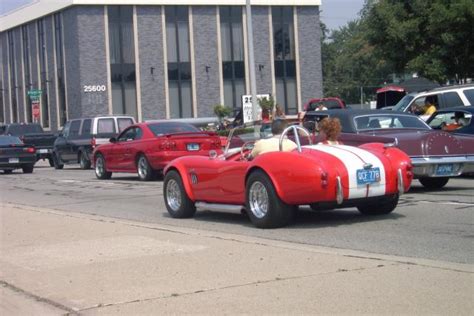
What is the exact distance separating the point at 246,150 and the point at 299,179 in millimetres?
1735

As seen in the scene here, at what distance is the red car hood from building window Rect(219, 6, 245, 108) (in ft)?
134

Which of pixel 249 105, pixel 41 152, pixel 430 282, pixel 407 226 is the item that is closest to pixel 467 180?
pixel 407 226

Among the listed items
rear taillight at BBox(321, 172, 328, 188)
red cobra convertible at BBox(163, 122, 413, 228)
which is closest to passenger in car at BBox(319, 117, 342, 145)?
red cobra convertible at BBox(163, 122, 413, 228)

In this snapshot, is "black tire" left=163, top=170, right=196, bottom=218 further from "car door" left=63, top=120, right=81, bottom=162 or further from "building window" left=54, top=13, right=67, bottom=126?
"building window" left=54, top=13, right=67, bottom=126

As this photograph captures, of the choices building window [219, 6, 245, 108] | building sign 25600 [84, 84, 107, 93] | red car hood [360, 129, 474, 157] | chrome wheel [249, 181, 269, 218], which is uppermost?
building window [219, 6, 245, 108]

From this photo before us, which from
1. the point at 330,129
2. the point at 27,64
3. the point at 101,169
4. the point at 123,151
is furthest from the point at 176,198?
the point at 27,64

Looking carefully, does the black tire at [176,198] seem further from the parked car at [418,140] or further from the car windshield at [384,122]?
the car windshield at [384,122]

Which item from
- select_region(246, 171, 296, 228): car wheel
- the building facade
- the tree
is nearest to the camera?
select_region(246, 171, 296, 228): car wheel

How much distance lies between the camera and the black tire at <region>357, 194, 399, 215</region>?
10.7 meters

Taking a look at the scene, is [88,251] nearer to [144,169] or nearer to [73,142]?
[144,169]

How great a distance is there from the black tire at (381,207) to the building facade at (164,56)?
41.4m

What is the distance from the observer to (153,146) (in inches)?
763

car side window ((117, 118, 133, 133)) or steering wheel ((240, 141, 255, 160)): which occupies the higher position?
car side window ((117, 118, 133, 133))

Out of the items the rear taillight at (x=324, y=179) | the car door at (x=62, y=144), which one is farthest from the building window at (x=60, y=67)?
the rear taillight at (x=324, y=179)
